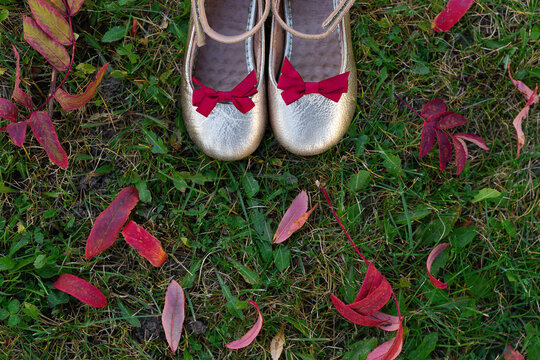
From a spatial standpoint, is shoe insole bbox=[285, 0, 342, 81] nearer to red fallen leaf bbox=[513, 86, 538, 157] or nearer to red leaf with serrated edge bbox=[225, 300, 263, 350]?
red fallen leaf bbox=[513, 86, 538, 157]

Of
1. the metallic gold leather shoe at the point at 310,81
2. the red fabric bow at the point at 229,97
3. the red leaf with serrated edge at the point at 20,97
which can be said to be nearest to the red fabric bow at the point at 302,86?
the metallic gold leather shoe at the point at 310,81

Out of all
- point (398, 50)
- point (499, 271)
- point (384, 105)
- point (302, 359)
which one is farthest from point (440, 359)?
point (398, 50)

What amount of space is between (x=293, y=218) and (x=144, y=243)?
522 mm

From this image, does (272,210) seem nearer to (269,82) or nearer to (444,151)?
(269,82)

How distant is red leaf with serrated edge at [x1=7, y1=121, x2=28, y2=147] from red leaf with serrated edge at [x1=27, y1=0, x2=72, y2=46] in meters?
0.31

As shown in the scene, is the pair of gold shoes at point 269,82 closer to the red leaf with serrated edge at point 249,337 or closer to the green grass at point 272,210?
the green grass at point 272,210

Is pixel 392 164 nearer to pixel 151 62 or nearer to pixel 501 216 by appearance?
pixel 501 216

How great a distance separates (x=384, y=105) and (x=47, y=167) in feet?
4.06

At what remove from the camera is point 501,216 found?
1575 millimetres

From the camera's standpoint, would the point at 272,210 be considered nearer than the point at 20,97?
No

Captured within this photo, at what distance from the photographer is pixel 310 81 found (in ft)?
5.15

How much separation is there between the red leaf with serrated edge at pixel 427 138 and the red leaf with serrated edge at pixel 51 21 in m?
1.26

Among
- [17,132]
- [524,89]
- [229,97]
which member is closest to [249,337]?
[229,97]

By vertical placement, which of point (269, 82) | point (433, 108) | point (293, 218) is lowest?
point (293, 218)
